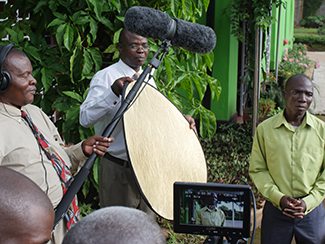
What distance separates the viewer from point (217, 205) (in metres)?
1.42

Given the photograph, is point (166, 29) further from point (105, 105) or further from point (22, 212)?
point (22, 212)

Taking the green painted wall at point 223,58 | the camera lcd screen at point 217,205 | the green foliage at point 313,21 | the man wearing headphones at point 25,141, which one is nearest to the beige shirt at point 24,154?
the man wearing headphones at point 25,141

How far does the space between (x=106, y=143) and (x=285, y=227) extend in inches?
61.7

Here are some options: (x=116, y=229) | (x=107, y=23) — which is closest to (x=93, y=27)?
(x=107, y=23)

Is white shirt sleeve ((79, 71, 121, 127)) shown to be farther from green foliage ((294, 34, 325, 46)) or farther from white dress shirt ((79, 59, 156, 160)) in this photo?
green foliage ((294, 34, 325, 46))

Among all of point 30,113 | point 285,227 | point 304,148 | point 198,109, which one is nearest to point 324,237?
point 285,227

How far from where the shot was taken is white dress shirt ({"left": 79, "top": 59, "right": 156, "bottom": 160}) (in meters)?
2.08

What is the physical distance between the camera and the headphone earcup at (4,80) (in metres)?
1.65

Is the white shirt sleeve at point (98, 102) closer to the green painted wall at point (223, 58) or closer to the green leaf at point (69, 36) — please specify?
the green leaf at point (69, 36)

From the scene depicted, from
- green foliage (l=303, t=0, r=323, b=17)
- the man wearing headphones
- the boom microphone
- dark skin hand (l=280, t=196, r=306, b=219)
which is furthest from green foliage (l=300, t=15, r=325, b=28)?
the man wearing headphones

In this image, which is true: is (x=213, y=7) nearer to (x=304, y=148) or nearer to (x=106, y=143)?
(x=304, y=148)

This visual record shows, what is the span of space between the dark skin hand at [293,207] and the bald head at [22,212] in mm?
1806

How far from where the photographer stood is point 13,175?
3.02ft

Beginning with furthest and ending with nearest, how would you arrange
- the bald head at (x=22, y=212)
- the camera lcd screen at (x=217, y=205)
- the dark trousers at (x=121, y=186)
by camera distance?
the dark trousers at (x=121, y=186) → the camera lcd screen at (x=217, y=205) → the bald head at (x=22, y=212)
